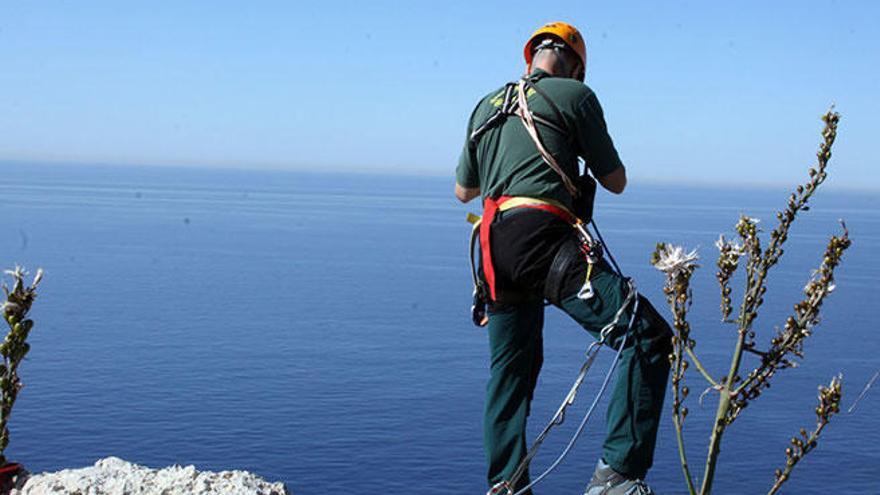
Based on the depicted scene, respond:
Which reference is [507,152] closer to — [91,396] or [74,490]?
[74,490]

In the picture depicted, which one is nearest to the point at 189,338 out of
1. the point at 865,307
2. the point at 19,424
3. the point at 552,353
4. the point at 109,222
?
the point at 19,424

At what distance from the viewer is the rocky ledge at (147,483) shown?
5.26 m

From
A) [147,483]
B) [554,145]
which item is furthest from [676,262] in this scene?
[147,483]

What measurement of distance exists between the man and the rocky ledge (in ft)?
4.80

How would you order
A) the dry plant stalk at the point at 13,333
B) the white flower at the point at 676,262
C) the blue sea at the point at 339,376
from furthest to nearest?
the blue sea at the point at 339,376
the white flower at the point at 676,262
the dry plant stalk at the point at 13,333

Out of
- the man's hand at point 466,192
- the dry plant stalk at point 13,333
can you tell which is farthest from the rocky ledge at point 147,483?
the man's hand at point 466,192

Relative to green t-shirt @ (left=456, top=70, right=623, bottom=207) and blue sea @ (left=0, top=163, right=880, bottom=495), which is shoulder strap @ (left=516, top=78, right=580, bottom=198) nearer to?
green t-shirt @ (left=456, top=70, right=623, bottom=207)

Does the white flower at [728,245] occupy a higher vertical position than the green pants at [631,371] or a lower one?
higher

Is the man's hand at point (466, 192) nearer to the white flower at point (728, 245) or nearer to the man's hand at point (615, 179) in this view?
the man's hand at point (615, 179)

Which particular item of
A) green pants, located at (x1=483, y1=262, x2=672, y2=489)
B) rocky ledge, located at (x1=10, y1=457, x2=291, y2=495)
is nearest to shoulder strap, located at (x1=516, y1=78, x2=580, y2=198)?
green pants, located at (x1=483, y1=262, x2=672, y2=489)

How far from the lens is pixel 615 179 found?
5.22 meters

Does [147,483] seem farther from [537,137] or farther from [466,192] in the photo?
[537,137]

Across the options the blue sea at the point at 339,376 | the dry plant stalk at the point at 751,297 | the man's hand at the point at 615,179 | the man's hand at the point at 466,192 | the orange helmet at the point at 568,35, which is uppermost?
the orange helmet at the point at 568,35

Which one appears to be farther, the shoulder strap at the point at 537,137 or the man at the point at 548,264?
the shoulder strap at the point at 537,137
